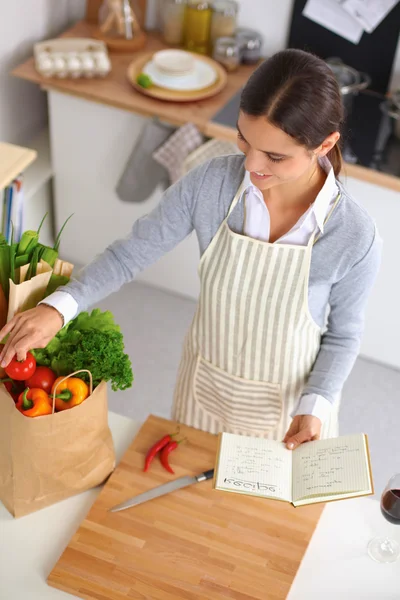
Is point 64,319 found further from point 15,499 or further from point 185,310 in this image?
point 185,310

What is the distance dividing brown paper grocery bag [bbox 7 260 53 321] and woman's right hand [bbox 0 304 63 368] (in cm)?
3

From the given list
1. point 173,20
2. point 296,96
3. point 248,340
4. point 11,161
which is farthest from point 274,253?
point 173,20

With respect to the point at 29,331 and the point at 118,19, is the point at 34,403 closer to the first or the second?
the point at 29,331

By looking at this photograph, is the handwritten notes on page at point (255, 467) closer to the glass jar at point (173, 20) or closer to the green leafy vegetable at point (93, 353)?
the green leafy vegetable at point (93, 353)

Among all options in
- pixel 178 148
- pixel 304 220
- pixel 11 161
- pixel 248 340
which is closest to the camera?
pixel 304 220

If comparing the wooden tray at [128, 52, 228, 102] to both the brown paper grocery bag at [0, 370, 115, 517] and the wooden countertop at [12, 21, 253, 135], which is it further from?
the brown paper grocery bag at [0, 370, 115, 517]

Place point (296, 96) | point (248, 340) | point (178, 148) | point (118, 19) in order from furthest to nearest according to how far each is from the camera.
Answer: point (118, 19) < point (178, 148) < point (248, 340) < point (296, 96)

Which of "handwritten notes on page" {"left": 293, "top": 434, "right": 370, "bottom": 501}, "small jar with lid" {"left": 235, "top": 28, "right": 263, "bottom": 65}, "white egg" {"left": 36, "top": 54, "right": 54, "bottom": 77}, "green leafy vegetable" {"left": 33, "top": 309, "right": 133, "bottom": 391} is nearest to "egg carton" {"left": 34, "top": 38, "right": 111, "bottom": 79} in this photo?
"white egg" {"left": 36, "top": 54, "right": 54, "bottom": 77}

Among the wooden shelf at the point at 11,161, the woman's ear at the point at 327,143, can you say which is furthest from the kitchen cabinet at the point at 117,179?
the woman's ear at the point at 327,143

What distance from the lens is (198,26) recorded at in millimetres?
2889

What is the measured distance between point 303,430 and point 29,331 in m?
Result: 0.54

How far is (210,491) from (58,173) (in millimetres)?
1937

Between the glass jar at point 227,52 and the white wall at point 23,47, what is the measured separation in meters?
0.68

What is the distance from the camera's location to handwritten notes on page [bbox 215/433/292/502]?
125 cm
